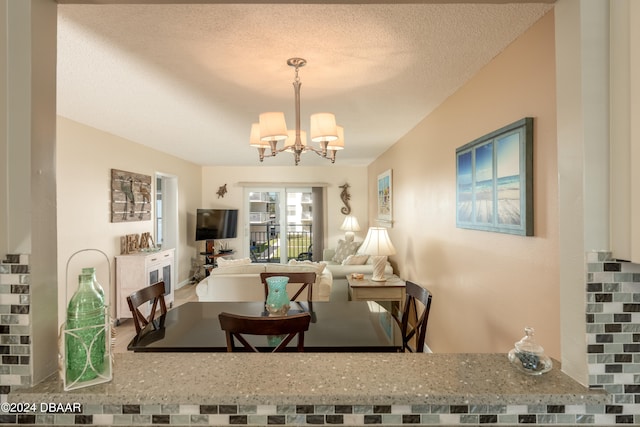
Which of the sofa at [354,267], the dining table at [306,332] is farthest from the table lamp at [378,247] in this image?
the dining table at [306,332]

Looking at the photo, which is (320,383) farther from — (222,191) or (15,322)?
(222,191)

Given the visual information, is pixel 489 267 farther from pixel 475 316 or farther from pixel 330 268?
pixel 330 268

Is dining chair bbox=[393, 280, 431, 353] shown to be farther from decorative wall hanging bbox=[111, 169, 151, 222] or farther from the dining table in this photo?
decorative wall hanging bbox=[111, 169, 151, 222]

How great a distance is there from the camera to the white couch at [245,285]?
3.26 metres

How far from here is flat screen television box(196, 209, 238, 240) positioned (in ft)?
21.0

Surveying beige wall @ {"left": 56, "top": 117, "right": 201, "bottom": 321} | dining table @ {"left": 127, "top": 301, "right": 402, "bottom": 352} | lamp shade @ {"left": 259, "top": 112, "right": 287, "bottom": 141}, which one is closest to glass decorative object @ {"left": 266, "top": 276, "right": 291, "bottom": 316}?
dining table @ {"left": 127, "top": 301, "right": 402, "bottom": 352}

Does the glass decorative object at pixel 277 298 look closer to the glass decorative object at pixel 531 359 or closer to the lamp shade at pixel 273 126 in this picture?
the lamp shade at pixel 273 126

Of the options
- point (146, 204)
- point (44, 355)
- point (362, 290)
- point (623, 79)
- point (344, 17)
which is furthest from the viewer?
point (146, 204)

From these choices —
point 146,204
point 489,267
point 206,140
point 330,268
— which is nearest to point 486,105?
point 489,267

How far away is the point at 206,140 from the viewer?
435 centimetres

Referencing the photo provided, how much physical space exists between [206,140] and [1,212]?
3761 mm

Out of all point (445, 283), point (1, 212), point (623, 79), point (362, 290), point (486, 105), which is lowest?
point (362, 290)

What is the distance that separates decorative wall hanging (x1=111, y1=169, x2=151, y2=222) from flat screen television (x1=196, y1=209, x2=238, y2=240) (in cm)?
143

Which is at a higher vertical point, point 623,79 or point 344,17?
point 344,17
